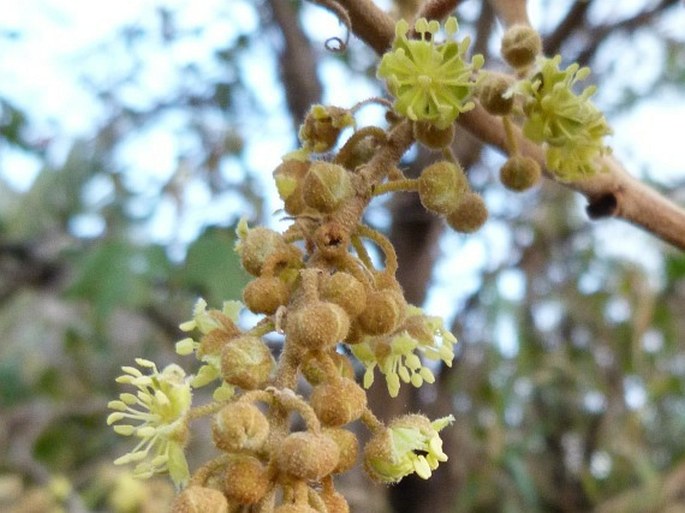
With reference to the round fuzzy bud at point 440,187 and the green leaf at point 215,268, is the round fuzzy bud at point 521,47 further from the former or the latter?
the green leaf at point 215,268

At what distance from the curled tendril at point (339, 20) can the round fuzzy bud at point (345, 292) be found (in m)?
0.25

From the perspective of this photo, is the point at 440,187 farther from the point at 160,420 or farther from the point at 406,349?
the point at 160,420

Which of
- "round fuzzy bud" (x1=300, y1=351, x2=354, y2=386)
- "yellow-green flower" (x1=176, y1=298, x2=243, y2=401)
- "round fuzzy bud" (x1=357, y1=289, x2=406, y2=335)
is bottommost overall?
"yellow-green flower" (x1=176, y1=298, x2=243, y2=401)

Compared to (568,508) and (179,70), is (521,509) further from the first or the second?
(179,70)

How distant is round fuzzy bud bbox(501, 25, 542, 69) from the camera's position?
2.23 ft

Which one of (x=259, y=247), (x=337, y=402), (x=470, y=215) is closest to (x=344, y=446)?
(x=337, y=402)

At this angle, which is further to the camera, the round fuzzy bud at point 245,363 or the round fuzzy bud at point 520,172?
the round fuzzy bud at point 520,172

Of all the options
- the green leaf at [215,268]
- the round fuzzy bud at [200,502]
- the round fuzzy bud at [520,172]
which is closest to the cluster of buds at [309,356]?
the round fuzzy bud at [200,502]

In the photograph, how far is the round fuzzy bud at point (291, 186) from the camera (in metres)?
0.60

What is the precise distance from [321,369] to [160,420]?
5.1 inches

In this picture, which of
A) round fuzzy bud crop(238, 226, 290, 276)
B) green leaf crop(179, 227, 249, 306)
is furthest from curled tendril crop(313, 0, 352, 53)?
green leaf crop(179, 227, 249, 306)

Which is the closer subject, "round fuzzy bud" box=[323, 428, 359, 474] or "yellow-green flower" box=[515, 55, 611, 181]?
"round fuzzy bud" box=[323, 428, 359, 474]

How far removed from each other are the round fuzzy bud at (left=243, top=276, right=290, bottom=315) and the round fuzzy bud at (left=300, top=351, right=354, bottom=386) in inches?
1.5

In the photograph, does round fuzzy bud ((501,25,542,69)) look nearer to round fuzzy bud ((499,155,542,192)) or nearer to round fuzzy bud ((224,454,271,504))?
round fuzzy bud ((499,155,542,192))
